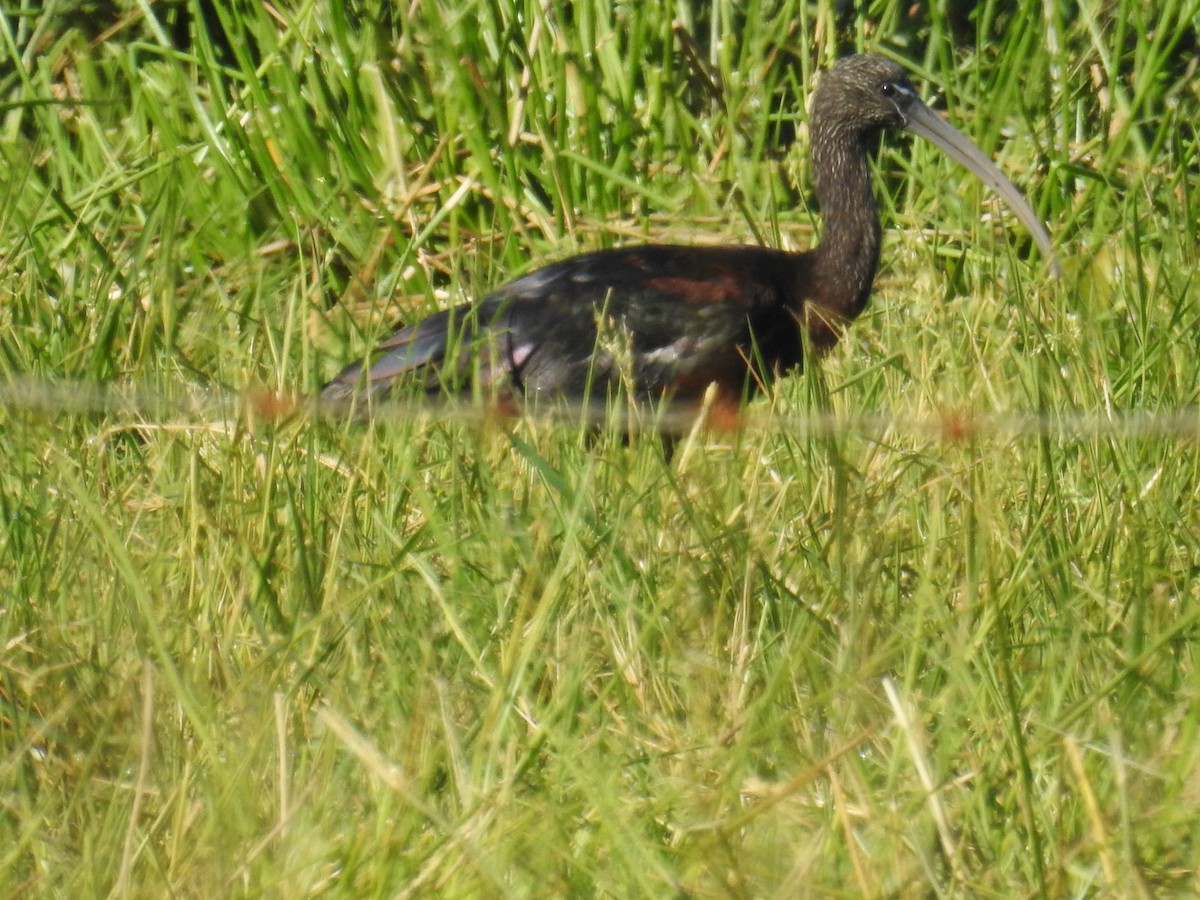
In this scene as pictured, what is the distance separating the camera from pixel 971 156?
5332mm

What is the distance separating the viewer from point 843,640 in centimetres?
215

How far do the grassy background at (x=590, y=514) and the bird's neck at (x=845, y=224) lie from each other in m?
0.16

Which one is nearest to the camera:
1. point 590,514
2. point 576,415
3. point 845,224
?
point 590,514

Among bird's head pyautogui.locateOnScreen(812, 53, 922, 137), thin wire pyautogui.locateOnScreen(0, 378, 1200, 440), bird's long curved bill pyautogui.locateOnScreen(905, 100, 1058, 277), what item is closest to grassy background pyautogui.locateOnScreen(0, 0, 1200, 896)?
thin wire pyautogui.locateOnScreen(0, 378, 1200, 440)

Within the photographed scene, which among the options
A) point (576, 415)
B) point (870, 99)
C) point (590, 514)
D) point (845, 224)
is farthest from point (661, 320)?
point (590, 514)

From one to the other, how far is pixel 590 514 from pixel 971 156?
286cm

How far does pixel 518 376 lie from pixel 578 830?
271 centimetres

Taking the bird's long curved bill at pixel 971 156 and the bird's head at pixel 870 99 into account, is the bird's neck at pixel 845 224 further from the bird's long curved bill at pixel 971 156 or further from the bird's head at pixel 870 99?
the bird's long curved bill at pixel 971 156

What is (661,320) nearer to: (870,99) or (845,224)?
(845,224)

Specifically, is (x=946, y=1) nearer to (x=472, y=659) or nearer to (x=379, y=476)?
(x=379, y=476)

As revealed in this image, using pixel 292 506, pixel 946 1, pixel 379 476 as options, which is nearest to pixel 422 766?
pixel 292 506

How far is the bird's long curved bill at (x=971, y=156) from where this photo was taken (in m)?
5.19

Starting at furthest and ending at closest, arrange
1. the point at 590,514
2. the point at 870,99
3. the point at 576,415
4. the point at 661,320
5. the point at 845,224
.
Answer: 1. the point at 870,99
2. the point at 845,224
3. the point at 661,320
4. the point at 576,415
5. the point at 590,514

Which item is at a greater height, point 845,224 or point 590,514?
point 590,514
